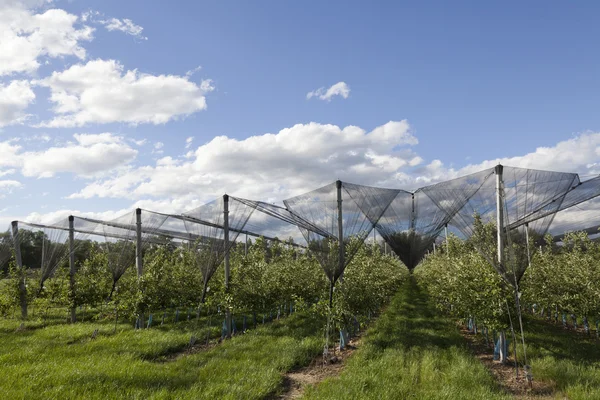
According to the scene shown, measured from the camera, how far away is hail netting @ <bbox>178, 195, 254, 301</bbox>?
1582 cm

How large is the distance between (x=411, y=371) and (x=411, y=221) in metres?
11.5

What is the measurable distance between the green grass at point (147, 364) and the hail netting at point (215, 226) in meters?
3.29

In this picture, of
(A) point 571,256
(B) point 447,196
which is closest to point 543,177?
(B) point 447,196

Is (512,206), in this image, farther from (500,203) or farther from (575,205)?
(575,205)

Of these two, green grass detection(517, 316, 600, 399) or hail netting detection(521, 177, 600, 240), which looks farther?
hail netting detection(521, 177, 600, 240)

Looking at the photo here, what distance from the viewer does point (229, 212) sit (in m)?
16.6

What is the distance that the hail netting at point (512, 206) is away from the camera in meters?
11.5

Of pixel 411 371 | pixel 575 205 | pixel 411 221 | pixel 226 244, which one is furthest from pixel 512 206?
pixel 226 244

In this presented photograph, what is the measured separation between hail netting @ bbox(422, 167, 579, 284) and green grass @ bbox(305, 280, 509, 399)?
328 centimetres

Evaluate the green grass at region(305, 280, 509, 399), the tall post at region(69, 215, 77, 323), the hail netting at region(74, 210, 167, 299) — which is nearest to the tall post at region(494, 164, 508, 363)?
the green grass at region(305, 280, 509, 399)

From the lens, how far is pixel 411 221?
20719 millimetres

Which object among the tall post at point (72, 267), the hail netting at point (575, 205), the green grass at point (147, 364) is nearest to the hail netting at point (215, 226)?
the green grass at point (147, 364)

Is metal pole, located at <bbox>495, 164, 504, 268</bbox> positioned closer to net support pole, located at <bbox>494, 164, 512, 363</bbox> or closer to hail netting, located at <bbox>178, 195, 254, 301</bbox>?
net support pole, located at <bbox>494, 164, 512, 363</bbox>

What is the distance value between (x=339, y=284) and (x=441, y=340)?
196 inches
